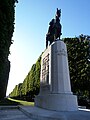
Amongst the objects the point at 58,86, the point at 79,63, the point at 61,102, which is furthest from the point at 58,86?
the point at 79,63

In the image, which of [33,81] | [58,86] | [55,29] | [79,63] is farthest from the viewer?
[33,81]

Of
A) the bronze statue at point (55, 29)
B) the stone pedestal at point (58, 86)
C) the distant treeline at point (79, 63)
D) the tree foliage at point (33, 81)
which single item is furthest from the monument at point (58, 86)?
the tree foliage at point (33, 81)

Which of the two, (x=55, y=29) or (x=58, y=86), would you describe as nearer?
(x=58, y=86)

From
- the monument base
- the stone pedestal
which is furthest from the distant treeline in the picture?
the monument base

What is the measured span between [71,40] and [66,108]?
21.4 meters

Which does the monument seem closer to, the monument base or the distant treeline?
the monument base

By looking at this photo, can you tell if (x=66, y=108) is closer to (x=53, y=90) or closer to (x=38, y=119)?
(x=53, y=90)

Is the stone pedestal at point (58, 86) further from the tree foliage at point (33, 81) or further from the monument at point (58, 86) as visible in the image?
the tree foliage at point (33, 81)

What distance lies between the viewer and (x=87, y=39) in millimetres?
32906

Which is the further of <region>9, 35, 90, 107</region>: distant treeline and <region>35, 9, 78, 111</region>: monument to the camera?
<region>9, 35, 90, 107</region>: distant treeline

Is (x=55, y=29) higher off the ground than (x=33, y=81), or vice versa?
(x=55, y=29)

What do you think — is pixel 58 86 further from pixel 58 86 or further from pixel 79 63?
pixel 79 63

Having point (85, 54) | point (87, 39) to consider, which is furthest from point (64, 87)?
point (87, 39)

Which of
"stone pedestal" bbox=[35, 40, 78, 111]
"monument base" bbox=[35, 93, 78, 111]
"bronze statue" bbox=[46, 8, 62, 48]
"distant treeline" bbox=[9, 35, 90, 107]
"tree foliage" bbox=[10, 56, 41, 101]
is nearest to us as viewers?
"monument base" bbox=[35, 93, 78, 111]
